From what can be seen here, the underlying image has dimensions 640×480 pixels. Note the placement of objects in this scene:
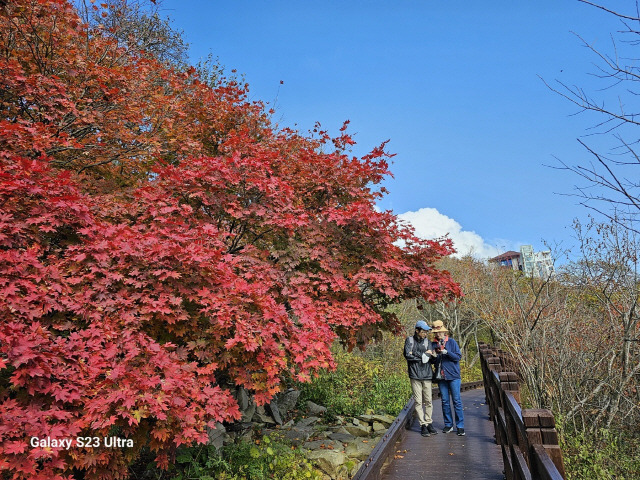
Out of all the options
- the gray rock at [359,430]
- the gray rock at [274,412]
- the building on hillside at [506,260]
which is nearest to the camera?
the gray rock at [359,430]

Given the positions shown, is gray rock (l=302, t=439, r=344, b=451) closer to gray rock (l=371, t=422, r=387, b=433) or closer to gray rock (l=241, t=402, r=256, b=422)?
gray rock (l=371, t=422, r=387, b=433)

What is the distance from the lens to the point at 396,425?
6.86 metres

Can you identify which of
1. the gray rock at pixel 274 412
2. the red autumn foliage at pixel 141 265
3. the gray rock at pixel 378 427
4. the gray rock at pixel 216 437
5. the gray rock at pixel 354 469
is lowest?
the gray rock at pixel 378 427

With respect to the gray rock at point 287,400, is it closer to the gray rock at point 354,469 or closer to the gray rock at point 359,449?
the gray rock at point 359,449

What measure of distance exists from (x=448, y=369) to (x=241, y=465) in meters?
3.44

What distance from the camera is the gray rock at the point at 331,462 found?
231 inches

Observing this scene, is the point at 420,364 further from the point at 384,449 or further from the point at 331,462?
the point at 331,462

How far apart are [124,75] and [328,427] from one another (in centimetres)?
708

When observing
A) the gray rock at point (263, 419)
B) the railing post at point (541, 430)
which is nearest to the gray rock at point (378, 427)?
the gray rock at point (263, 419)

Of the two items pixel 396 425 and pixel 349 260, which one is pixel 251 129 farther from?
pixel 396 425

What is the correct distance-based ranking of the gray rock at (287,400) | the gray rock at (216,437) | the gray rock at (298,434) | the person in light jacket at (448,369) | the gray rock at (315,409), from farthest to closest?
the gray rock at (315,409), the gray rock at (287,400), the gray rock at (298,434), the person in light jacket at (448,369), the gray rock at (216,437)

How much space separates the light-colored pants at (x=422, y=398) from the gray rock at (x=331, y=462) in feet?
5.27

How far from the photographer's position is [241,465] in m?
5.69

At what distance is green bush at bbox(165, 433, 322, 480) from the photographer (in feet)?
17.9
